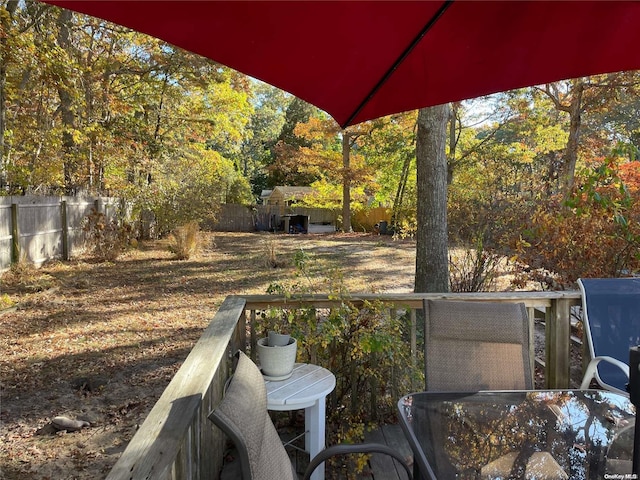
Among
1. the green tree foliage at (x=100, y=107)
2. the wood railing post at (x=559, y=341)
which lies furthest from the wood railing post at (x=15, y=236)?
the wood railing post at (x=559, y=341)

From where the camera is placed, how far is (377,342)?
2.64 m

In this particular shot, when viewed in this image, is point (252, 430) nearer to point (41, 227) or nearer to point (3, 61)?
point (3, 61)

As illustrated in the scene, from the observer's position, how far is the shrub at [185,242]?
38.5 ft

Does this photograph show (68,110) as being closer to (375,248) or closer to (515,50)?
(375,248)

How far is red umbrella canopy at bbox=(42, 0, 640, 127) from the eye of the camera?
4.12ft

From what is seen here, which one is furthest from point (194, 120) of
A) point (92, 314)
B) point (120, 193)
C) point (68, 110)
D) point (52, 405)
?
point (52, 405)

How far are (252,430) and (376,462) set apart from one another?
5.46 feet

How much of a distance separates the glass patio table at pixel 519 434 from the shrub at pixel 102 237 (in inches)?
415

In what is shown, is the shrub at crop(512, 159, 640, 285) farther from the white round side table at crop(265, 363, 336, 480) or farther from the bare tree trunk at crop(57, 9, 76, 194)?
the bare tree trunk at crop(57, 9, 76, 194)

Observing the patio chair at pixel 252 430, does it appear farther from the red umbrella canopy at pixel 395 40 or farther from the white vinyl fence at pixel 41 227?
the white vinyl fence at pixel 41 227

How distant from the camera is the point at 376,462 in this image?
8.68 feet

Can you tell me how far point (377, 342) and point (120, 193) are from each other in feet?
43.2

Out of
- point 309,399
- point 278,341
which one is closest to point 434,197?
point 278,341

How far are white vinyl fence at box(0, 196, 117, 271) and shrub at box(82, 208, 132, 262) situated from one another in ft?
0.66
